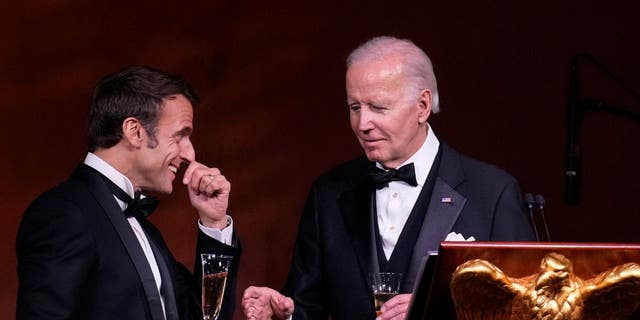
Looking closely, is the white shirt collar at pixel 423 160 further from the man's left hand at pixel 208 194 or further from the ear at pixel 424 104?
the man's left hand at pixel 208 194

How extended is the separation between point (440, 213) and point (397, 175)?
17 cm

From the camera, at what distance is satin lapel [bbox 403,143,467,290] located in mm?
3139

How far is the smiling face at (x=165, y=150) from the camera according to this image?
9.93ft

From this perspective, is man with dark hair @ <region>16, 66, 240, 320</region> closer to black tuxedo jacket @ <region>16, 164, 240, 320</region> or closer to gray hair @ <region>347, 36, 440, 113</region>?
black tuxedo jacket @ <region>16, 164, 240, 320</region>

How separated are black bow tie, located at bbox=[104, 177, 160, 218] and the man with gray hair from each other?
1.59ft

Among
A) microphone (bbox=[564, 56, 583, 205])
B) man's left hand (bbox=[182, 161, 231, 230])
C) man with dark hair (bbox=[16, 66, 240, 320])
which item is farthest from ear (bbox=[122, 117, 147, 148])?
microphone (bbox=[564, 56, 583, 205])

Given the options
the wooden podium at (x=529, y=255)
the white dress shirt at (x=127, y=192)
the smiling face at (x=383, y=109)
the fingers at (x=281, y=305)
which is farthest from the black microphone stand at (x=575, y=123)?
the wooden podium at (x=529, y=255)

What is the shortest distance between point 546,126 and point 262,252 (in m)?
1.34

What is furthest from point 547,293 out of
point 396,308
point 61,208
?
point 61,208

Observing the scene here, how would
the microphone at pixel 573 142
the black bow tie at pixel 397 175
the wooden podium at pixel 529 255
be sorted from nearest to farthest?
the wooden podium at pixel 529 255 → the black bow tie at pixel 397 175 → the microphone at pixel 573 142

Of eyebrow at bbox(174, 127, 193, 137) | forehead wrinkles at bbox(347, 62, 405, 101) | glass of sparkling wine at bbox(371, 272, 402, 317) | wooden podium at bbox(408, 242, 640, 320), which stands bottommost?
glass of sparkling wine at bbox(371, 272, 402, 317)

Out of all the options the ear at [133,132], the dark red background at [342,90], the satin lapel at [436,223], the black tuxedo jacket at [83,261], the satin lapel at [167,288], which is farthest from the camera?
the dark red background at [342,90]

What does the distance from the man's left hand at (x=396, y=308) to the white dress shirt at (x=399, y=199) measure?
54cm

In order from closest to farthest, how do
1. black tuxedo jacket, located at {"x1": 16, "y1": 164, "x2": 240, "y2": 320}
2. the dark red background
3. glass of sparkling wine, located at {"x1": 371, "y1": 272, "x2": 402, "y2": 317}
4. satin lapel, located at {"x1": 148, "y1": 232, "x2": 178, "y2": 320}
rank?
black tuxedo jacket, located at {"x1": 16, "y1": 164, "x2": 240, "y2": 320} → glass of sparkling wine, located at {"x1": 371, "y1": 272, "x2": 402, "y2": 317} → satin lapel, located at {"x1": 148, "y1": 232, "x2": 178, "y2": 320} → the dark red background
